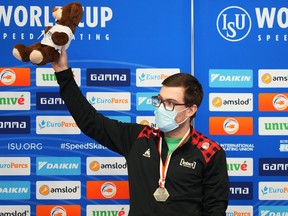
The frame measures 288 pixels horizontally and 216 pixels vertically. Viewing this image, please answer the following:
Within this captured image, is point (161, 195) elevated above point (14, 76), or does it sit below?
below

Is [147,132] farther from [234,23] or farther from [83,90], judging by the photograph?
[234,23]

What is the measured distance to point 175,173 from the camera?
1721mm

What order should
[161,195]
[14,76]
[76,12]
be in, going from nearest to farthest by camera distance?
[161,195], [76,12], [14,76]

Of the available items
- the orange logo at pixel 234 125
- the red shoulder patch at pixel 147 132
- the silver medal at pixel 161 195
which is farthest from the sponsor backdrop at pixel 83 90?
the silver medal at pixel 161 195

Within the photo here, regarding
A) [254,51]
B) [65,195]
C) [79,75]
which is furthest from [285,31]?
[65,195]

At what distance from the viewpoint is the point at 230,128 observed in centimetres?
275

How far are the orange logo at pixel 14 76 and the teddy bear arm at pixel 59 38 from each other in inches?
41.9

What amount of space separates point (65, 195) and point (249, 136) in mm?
1250

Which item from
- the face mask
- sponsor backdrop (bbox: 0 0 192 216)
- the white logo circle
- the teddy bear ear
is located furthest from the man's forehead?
the white logo circle

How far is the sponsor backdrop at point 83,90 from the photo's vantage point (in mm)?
2729

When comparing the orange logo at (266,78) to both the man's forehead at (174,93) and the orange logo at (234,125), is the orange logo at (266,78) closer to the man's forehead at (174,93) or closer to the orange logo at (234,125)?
the orange logo at (234,125)

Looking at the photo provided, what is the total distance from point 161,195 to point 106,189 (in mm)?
1119

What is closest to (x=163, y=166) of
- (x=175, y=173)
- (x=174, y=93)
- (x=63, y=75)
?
(x=175, y=173)

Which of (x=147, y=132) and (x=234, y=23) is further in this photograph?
(x=234, y=23)
